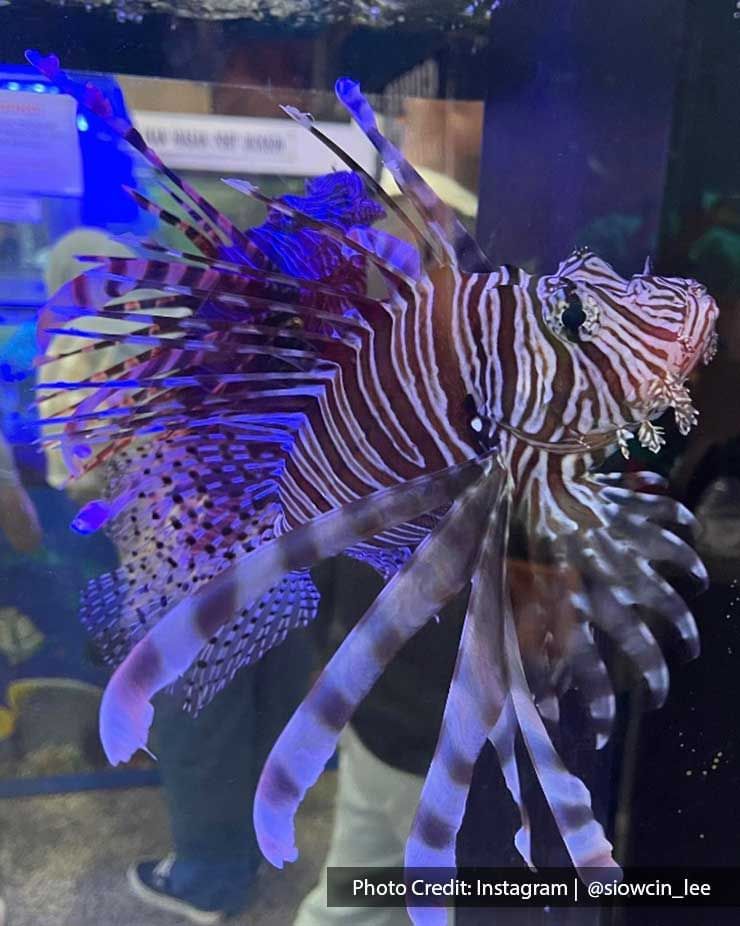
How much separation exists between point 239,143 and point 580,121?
→ 1.17 ft

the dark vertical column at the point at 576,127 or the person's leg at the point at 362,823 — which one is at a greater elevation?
the dark vertical column at the point at 576,127

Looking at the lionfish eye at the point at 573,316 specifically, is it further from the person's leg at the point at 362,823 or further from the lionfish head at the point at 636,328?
the person's leg at the point at 362,823

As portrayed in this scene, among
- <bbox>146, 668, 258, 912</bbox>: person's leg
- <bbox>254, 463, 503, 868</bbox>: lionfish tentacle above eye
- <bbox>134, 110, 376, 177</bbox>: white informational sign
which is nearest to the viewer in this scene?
<bbox>254, 463, 503, 868</bbox>: lionfish tentacle above eye

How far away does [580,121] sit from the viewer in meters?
0.76

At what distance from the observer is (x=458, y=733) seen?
2.18ft

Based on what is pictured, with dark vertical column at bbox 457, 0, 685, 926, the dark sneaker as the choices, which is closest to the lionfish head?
dark vertical column at bbox 457, 0, 685, 926

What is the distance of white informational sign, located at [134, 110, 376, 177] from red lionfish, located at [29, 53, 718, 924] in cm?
3

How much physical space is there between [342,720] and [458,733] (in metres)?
0.12

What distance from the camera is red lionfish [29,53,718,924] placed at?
2.02 feet

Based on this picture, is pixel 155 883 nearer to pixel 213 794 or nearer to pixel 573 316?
pixel 213 794

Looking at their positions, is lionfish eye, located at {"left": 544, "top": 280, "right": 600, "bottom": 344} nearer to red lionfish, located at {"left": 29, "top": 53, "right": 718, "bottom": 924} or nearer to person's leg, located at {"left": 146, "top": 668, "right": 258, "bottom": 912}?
red lionfish, located at {"left": 29, "top": 53, "right": 718, "bottom": 924}

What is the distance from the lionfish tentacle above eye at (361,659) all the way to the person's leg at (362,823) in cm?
24

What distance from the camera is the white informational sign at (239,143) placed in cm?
73

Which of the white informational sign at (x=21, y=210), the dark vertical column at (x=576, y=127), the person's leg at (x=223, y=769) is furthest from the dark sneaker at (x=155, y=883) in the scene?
the white informational sign at (x=21, y=210)
